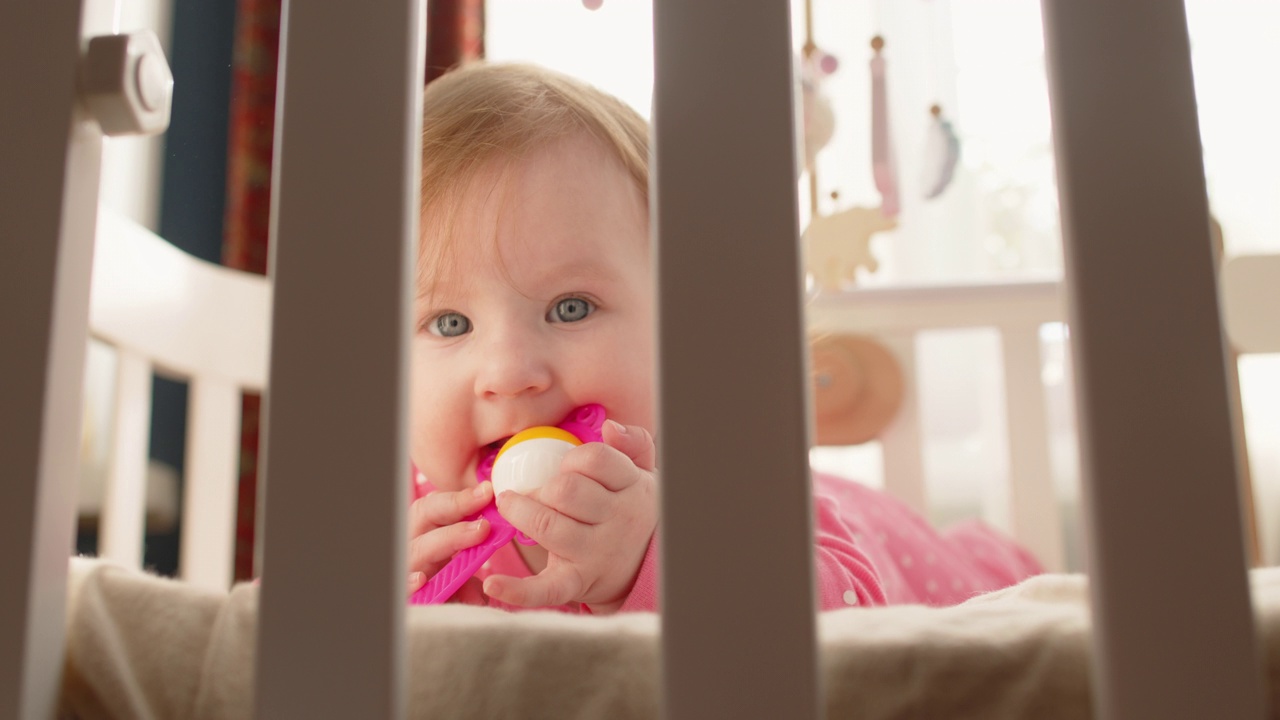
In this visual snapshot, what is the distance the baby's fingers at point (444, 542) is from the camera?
718 mm

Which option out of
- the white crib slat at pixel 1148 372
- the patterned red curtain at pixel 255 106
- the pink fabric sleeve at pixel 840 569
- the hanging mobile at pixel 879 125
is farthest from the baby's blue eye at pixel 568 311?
the patterned red curtain at pixel 255 106

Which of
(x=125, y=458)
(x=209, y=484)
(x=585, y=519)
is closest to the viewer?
(x=585, y=519)

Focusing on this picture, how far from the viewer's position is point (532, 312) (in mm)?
764

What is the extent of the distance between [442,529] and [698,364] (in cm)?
41

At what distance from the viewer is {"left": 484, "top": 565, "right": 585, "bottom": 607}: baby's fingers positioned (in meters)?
0.65

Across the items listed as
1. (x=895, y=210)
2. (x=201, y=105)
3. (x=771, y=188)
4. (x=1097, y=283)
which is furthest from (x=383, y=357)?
(x=201, y=105)

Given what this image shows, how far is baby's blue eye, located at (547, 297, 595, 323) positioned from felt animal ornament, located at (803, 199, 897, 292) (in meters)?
0.70

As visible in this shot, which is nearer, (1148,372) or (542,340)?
(1148,372)

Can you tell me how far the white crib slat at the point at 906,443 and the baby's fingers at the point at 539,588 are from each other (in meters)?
0.88

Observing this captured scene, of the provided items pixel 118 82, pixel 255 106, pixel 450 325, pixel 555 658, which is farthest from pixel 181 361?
pixel 255 106

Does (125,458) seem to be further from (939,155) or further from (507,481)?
(939,155)

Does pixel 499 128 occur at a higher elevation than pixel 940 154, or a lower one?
lower

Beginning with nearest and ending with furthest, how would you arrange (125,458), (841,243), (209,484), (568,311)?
(568,311)
(125,458)
(209,484)
(841,243)

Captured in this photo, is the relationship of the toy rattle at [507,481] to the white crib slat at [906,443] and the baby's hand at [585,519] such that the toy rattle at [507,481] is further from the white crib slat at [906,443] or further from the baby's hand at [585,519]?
the white crib slat at [906,443]
